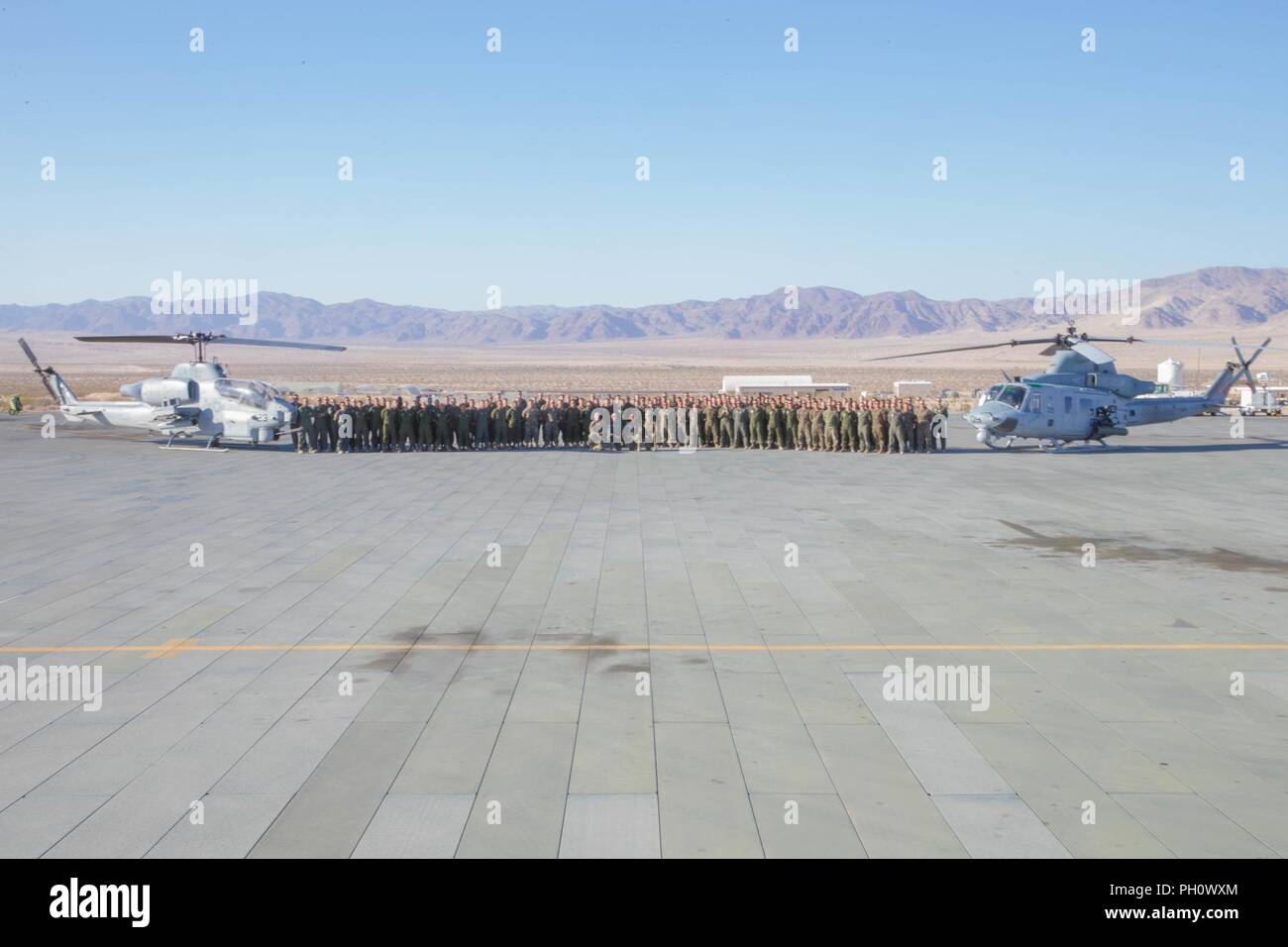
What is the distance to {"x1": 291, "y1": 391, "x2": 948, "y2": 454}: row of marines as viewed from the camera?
95.7 ft

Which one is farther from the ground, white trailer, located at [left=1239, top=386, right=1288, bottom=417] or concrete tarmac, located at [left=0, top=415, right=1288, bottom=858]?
white trailer, located at [left=1239, top=386, right=1288, bottom=417]

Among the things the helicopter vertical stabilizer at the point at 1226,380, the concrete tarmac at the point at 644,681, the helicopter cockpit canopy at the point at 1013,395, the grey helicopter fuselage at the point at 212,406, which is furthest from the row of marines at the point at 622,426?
the concrete tarmac at the point at 644,681

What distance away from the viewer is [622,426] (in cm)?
3112

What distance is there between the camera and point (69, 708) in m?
7.96

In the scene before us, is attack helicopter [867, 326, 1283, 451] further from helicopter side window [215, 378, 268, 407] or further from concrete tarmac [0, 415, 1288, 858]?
helicopter side window [215, 378, 268, 407]

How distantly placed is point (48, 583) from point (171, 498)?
7.69m

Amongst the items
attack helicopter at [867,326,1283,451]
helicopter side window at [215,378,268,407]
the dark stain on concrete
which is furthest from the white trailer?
helicopter side window at [215,378,268,407]

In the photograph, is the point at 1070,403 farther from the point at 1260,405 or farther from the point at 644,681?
the point at 1260,405

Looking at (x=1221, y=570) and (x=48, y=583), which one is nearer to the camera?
(x=48, y=583)

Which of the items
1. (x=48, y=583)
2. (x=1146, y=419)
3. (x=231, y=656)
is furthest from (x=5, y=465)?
(x=1146, y=419)

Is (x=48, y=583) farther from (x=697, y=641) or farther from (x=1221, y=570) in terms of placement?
(x=1221, y=570)

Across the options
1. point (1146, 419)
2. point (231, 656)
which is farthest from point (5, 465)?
point (1146, 419)
